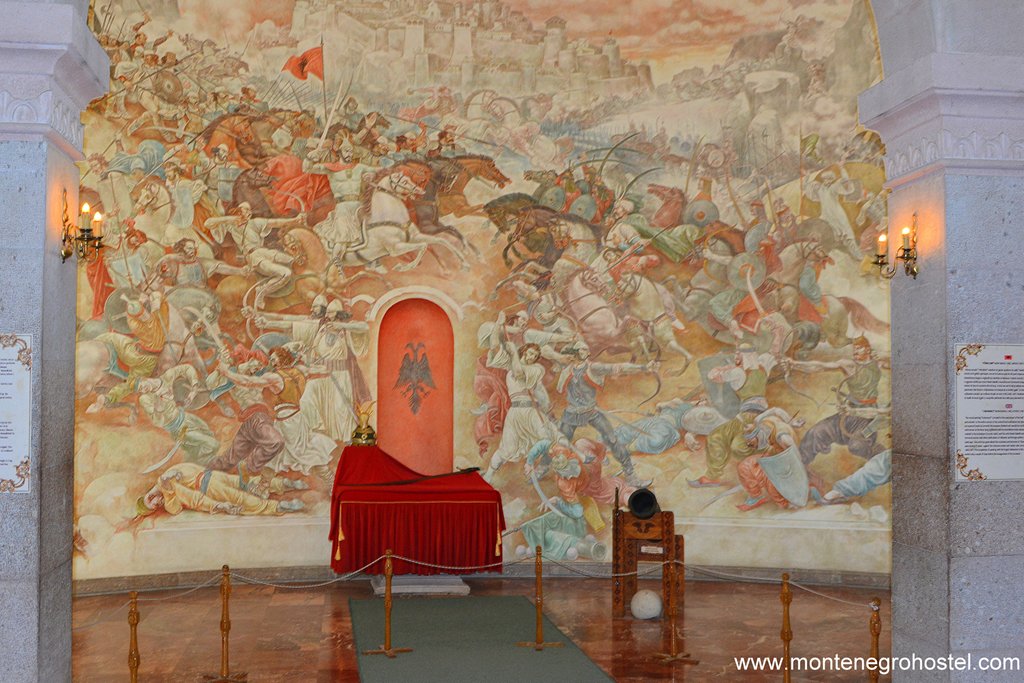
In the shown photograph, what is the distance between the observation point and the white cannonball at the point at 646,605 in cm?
1123

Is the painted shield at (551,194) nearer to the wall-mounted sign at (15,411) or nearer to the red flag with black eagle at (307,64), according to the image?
the red flag with black eagle at (307,64)

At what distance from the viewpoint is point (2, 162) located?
269 inches

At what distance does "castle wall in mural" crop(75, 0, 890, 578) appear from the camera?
13.6 meters

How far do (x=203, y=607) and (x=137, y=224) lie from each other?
4.94m

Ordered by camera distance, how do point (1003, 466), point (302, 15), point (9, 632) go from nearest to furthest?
1. point (9, 632)
2. point (1003, 466)
3. point (302, 15)

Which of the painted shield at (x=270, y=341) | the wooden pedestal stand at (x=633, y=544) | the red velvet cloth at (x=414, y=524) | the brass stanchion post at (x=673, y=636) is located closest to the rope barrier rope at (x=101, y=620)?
the red velvet cloth at (x=414, y=524)

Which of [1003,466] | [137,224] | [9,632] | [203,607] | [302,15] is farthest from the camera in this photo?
[302,15]

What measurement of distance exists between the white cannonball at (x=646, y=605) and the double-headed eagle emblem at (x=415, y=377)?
4706mm

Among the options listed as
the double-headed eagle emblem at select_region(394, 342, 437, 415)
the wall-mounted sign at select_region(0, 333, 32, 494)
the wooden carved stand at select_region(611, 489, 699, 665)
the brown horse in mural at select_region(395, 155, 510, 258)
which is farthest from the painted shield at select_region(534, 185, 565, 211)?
the wall-mounted sign at select_region(0, 333, 32, 494)

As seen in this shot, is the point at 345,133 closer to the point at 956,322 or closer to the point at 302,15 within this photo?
the point at 302,15

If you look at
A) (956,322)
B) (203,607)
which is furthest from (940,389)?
(203,607)

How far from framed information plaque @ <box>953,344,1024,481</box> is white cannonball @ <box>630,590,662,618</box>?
4714mm

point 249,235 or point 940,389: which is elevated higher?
point 249,235

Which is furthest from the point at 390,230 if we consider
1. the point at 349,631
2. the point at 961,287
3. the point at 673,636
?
the point at 961,287
